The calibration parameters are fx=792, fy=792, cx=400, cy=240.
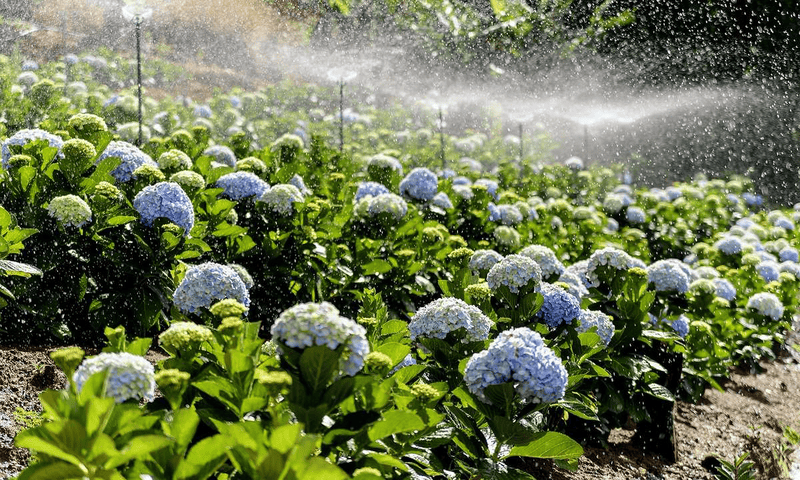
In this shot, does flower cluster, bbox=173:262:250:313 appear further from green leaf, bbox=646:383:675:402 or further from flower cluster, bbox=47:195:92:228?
green leaf, bbox=646:383:675:402

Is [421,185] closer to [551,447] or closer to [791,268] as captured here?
[551,447]

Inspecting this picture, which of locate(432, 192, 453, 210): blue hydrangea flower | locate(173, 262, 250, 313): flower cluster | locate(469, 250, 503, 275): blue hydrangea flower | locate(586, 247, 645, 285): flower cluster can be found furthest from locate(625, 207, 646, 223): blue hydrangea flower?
locate(173, 262, 250, 313): flower cluster

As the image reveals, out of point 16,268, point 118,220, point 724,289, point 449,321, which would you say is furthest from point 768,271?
point 16,268

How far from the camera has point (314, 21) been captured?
9.38 m

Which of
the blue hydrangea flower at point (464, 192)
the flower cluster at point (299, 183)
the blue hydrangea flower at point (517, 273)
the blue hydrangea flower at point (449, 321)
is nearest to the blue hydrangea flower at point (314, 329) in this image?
the blue hydrangea flower at point (449, 321)

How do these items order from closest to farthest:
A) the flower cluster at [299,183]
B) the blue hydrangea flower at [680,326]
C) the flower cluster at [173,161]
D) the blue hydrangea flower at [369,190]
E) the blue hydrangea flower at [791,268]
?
1. the flower cluster at [173,161]
2. the blue hydrangea flower at [680,326]
3. the flower cluster at [299,183]
4. the blue hydrangea flower at [369,190]
5. the blue hydrangea flower at [791,268]

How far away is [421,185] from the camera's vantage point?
3.64 meters

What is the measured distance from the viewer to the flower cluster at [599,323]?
2.36 metres

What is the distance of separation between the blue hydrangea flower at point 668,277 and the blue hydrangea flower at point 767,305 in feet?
4.69

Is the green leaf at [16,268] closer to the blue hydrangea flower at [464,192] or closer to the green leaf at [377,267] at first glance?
the green leaf at [377,267]

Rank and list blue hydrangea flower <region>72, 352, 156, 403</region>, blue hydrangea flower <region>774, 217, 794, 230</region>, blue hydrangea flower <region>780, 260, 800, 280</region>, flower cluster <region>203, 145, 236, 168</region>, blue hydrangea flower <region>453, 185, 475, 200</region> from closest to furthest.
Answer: blue hydrangea flower <region>72, 352, 156, 403</region> → flower cluster <region>203, 145, 236, 168</region> → blue hydrangea flower <region>453, 185, 475, 200</region> → blue hydrangea flower <region>780, 260, 800, 280</region> → blue hydrangea flower <region>774, 217, 794, 230</region>

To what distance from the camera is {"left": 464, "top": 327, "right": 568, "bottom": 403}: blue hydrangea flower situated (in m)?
1.60

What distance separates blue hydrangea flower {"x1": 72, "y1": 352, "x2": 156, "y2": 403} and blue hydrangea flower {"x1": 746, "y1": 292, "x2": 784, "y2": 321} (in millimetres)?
3673

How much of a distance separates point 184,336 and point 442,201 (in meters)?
2.51
